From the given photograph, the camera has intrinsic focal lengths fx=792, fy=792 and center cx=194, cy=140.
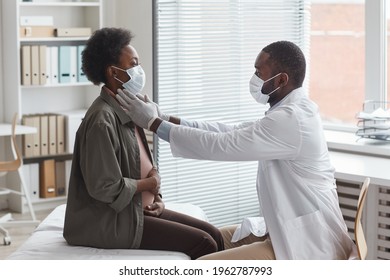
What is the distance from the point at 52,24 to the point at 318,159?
10.9ft

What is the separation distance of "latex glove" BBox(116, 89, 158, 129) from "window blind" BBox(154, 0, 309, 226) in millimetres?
1398

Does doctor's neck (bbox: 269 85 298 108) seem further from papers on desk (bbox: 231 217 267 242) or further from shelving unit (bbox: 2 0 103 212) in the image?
shelving unit (bbox: 2 0 103 212)

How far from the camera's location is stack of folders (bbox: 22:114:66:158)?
18.1 ft

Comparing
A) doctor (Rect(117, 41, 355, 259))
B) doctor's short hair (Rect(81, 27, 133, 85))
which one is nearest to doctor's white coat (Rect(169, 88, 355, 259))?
doctor (Rect(117, 41, 355, 259))

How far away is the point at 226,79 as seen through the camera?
449 centimetres

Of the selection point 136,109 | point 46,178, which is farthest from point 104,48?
point 46,178

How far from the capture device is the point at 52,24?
18.3 ft

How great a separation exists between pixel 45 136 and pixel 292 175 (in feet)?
10.5

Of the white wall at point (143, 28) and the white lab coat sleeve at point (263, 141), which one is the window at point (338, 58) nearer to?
the white wall at point (143, 28)

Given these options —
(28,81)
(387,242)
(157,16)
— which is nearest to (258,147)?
(387,242)

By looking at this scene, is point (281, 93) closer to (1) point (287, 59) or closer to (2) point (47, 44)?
(1) point (287, 59)

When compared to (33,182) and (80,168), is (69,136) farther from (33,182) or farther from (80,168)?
(80,168)

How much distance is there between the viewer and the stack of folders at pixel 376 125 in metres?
4.22

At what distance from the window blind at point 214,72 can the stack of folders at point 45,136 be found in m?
1.53
